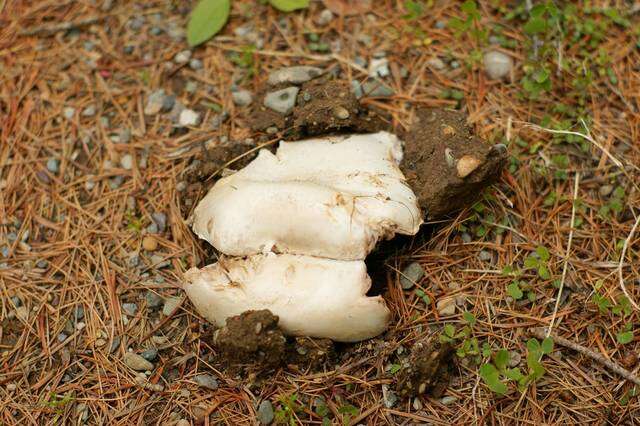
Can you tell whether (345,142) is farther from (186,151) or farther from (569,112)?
(569,112)

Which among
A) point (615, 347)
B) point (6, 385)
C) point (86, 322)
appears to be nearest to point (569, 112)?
point (615, 347)

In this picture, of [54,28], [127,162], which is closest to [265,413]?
[127,162]

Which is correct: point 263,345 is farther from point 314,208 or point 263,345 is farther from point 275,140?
point 275,140

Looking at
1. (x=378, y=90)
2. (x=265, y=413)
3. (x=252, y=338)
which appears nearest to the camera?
(x=252, y=338)

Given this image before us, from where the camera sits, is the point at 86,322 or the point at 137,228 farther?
the point at 137,228

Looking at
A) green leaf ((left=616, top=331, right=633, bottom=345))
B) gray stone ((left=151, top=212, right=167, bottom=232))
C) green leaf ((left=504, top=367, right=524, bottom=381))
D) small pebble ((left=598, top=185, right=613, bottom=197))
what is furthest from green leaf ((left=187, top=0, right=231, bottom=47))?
green leaf ((left=616, top=331, right=633, bottom=345))

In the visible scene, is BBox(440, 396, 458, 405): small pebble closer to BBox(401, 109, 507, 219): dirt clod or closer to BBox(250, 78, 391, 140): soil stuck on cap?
BBox(401, 109, 507, 219): dirt clod
